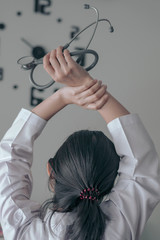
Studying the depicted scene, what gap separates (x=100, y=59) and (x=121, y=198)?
2.66 feet

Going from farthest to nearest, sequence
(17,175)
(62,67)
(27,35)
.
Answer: (27,35) → (17,175) → (62,67)

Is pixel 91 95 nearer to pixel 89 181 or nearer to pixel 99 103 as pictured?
pixel 99 103

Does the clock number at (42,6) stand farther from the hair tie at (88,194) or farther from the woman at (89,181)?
the hair tie at (88,194)

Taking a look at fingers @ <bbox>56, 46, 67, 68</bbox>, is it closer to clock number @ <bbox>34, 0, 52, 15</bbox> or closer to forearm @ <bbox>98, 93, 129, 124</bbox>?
forearm @ <bbox>98, 93, 129, 124</bbox>

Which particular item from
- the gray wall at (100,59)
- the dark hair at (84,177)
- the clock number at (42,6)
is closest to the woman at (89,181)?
the dark hair at (84,177)

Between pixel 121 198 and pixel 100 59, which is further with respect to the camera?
pixel 100 59

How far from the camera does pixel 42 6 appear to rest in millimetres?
1296

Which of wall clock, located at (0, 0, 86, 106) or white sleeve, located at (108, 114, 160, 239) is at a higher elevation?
wall clock, located at (0, 0, 86, 106)

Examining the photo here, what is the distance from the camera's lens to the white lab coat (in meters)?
0.66

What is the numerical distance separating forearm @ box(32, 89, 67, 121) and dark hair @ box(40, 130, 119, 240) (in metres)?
0.08

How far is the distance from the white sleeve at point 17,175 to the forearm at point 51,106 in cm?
1

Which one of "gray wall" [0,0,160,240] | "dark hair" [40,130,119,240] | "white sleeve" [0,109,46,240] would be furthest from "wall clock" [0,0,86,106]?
"dark hair" [40,130,119,240]

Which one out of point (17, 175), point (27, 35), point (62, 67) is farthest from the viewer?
point (27, 35)

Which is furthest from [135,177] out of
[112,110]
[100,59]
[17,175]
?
[100,59]
